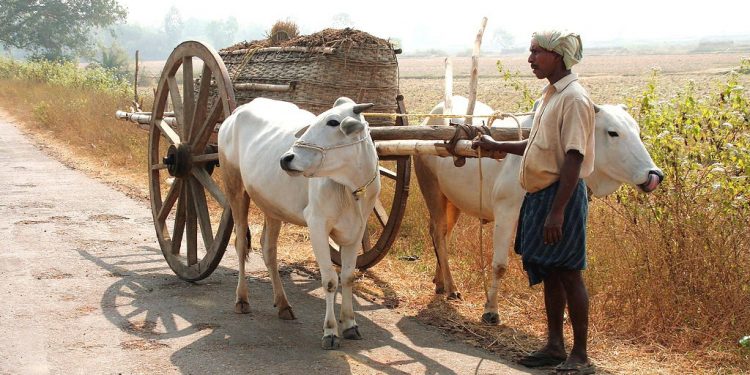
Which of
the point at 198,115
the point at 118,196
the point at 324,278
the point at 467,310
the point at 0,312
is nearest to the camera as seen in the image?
the point at 324,278

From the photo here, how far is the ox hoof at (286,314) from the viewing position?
19.6 ft

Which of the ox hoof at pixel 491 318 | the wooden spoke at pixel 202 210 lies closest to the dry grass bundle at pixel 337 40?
the wooden spoke at pixel 202 210

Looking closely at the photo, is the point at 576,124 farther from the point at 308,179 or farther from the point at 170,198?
the point at 170,198

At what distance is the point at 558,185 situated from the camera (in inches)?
177

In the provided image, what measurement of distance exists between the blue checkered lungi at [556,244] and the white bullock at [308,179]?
1009 millimetres

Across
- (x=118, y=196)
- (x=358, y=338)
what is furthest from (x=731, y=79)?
(x=118, y=196)

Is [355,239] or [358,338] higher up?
[355,239]

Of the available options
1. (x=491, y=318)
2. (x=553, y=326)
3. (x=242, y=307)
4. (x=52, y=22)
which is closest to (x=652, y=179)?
(x=553, y=326)

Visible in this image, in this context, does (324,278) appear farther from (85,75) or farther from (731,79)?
(85,75)

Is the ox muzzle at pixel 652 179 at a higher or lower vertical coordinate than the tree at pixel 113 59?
higher

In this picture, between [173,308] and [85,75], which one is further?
[85,75]

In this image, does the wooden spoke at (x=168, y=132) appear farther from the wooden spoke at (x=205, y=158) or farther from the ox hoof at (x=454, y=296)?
the ox hoof at (x=454, y=296)

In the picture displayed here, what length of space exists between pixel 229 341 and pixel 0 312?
1680 millimetres

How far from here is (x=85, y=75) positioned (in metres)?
27.4
